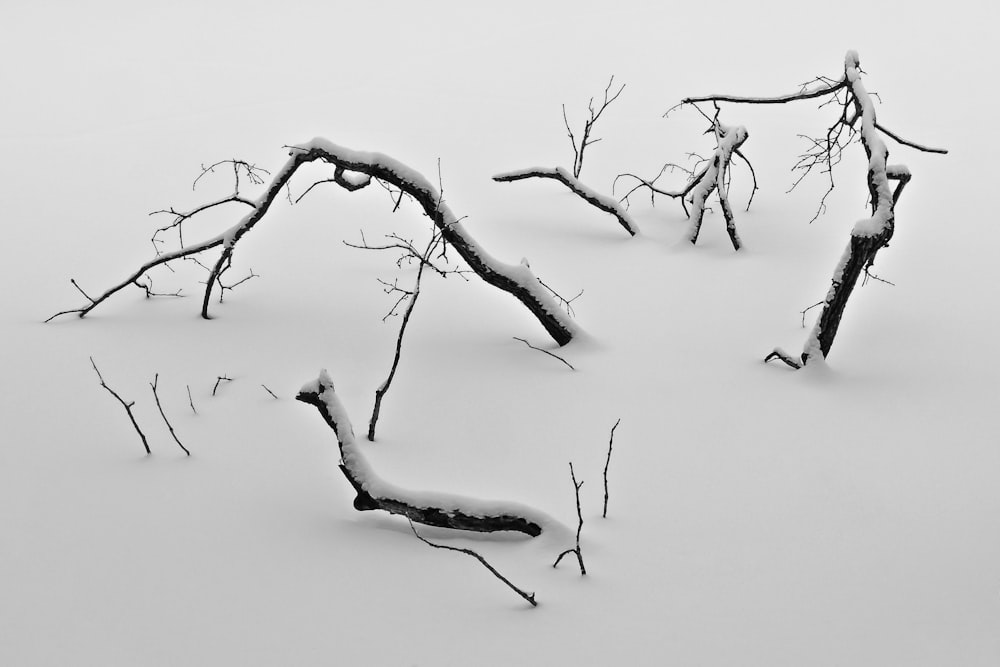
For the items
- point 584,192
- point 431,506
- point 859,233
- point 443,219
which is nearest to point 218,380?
point 443,219

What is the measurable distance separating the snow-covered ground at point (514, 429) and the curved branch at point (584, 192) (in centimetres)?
17

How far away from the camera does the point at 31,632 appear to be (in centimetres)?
260

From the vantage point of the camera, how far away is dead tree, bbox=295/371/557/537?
301 centimetres

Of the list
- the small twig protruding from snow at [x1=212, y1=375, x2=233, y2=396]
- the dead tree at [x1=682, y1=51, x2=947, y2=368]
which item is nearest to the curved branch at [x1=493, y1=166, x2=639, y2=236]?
the dead tree at [x1=682, y1=51, x2=947, y2=368]

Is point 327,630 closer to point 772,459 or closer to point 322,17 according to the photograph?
point 772,459

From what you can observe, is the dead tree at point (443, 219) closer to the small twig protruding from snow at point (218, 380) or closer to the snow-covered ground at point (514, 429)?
the snow-covered ground at point (514, 429)

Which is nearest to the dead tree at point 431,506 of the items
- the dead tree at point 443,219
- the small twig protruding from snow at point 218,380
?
the small twig protruding from snow at point 218,380

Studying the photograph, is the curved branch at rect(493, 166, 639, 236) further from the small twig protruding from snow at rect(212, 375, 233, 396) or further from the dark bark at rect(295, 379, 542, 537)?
the dark bark at rect(295, 379, 542, 537)

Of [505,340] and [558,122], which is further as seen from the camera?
[558,122]

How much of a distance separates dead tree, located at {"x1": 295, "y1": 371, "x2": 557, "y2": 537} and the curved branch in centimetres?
354

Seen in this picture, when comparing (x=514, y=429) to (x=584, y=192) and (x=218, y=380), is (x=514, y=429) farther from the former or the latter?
(x=584, y=192)

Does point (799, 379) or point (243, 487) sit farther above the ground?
point (799, 379)

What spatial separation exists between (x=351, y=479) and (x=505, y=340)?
5.99ft

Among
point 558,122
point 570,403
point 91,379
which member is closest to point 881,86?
point 558,122
